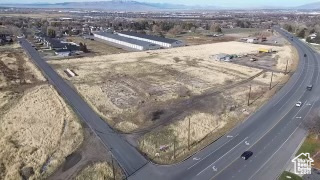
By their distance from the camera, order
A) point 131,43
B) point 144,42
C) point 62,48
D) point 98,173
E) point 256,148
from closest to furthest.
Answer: point 98,173
point 256,148
point 62,48
point 131,43
point 144,42

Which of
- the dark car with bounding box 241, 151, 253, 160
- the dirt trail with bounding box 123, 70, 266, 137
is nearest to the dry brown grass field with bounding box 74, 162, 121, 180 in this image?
the dirt trail with bounding box 123, 70, 266, 137

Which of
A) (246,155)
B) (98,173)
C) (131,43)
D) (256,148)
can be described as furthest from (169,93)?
(131,43)

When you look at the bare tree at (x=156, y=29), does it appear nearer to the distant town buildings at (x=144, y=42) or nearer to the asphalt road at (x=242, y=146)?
the distant town buildings at (x=144, y=42)

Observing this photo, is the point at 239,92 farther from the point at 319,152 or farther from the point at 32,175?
the point at 32,175

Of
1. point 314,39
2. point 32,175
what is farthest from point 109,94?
point 314,39

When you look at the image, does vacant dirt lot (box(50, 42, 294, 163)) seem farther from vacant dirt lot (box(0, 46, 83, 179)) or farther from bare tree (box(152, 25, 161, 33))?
bare tree (box(152, 25, 161, 33))

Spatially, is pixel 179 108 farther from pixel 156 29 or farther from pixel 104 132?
pixel 156 29

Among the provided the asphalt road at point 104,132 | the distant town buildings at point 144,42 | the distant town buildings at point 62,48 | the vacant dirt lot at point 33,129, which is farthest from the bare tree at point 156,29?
the vacant dirt lot at point 33,129
